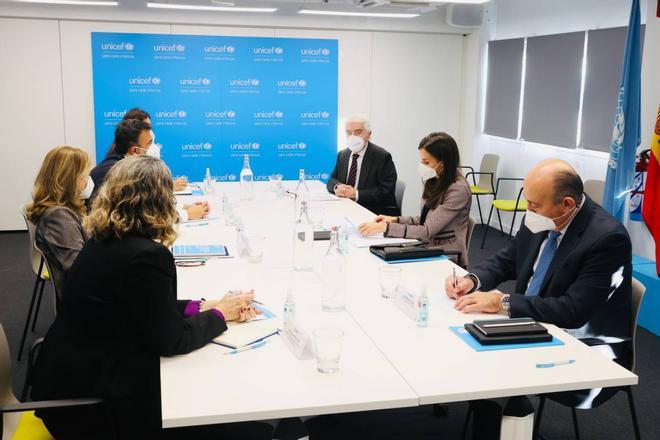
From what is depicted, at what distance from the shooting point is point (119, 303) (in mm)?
2049

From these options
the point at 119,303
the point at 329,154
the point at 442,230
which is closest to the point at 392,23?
the point at 329,154

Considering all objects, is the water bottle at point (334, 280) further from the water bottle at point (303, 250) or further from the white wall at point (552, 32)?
the white wall at point (552, 32)

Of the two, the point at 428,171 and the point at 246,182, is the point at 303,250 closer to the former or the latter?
the point at 428,171

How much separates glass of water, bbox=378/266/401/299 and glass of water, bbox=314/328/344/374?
28.5 inches

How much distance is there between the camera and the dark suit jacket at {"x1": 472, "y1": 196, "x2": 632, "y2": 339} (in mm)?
2471

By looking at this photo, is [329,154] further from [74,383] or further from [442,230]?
[74,383]

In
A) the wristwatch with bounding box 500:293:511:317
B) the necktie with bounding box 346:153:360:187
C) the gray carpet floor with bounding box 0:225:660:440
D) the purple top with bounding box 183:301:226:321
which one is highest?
the necktie with bounding box 346:153:360:187

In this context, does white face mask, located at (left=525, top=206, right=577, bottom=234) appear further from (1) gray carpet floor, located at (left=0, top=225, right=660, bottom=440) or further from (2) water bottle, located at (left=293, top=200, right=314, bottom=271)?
(2) water bottle, located at (left=293, top=200, right=314, bottom=271)

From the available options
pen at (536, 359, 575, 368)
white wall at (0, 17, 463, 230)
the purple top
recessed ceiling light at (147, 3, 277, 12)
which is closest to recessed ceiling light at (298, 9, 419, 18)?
white wall at (0, 17, 463, 230)

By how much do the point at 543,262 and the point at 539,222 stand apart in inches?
8.4

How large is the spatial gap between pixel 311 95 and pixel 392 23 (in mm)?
1323

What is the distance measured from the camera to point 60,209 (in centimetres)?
319

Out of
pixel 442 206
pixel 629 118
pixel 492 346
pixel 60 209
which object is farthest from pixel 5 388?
pixel 629 118

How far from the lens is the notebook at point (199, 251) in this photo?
331 centimetres
